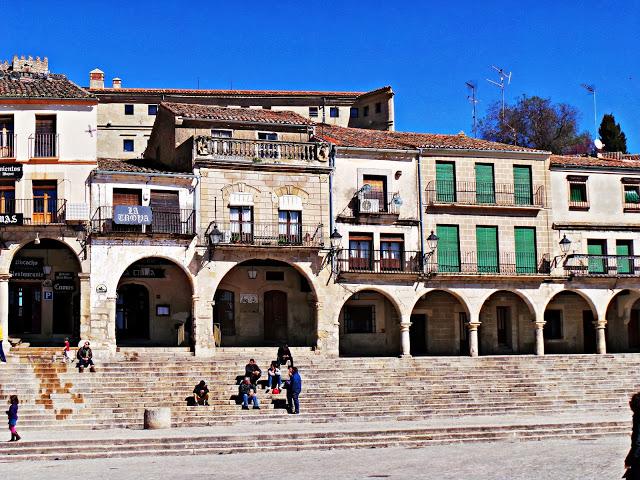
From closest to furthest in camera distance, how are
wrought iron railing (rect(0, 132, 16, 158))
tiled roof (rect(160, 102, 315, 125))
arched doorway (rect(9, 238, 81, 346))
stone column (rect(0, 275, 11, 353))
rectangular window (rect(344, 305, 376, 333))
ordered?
1. stone column (rect(0, 275, 11, 353))
2. wrought iron railing (rect(0, 132, 16, 158))
3. arched doorway (rect(9, 238, 81, 346))
4. tiled roof (rect(160, 102, 315, 125))
5. rectangular window (rect(344, 305, 376, 333))

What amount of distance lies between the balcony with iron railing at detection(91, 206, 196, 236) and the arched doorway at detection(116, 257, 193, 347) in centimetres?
194

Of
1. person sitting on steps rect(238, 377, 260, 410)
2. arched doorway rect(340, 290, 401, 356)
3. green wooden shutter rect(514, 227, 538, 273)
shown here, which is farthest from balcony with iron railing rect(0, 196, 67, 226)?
green wooden shutter rect(514, 227, 538, 273)

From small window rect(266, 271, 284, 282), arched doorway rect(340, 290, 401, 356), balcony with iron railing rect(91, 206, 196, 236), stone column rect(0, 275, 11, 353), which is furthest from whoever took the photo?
arched doorway rect(340, 290, 401, 356)

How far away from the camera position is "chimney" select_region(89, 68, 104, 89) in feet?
235

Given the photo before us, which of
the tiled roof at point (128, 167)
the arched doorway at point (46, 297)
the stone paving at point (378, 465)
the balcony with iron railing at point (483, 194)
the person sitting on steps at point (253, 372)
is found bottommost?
the stone paving at point (378, 465)

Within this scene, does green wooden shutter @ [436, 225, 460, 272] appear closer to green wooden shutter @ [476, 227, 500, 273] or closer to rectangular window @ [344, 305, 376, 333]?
green wooden shutter @ [476, 227, 500, 273]

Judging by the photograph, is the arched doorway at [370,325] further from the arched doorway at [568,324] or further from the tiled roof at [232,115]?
the tiled roof at [232,115]

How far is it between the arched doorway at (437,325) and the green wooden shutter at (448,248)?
1630 mm

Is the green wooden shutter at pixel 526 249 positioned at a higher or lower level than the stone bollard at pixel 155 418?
higher

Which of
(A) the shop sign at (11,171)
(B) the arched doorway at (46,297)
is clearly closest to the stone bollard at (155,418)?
(B) the arched doorway at (46,297)

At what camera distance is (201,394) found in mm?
34969

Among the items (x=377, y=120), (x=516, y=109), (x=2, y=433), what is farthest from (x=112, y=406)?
(x=516, y=109)

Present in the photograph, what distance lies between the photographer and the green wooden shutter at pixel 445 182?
4781cm

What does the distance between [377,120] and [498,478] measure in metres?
50.3
